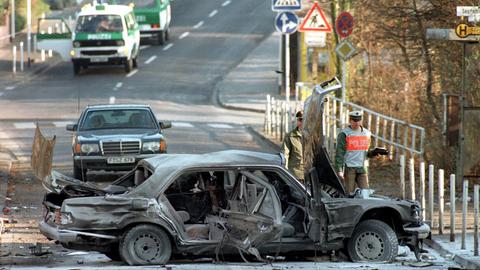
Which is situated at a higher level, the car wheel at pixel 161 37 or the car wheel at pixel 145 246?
the car wheel at pixel 161 37

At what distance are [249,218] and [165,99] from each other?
26436 mm

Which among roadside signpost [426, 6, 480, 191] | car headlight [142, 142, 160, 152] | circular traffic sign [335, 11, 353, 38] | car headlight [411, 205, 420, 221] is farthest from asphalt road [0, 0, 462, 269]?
roadside signpost [426, 6, 480, 191]

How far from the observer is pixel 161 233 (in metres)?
13.6

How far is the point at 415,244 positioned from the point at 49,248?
4.77 metres

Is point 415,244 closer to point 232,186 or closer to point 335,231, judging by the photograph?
point 335,231

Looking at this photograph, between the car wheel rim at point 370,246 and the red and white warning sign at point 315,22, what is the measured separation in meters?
15.2

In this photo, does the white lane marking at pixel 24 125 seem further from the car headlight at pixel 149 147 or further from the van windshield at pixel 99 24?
the van windshield at pixel 99 24

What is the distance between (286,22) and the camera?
3008 centimetres

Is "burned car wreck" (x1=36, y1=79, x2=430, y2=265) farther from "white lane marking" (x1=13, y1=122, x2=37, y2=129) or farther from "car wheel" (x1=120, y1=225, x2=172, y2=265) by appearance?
"white lane marking" (x1=13, y1=122, x2=37, y2=129)

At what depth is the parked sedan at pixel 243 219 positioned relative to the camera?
1358 cm

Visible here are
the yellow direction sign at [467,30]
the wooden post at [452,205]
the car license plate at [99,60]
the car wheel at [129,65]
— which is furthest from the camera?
A: the car wheel at [129,65]

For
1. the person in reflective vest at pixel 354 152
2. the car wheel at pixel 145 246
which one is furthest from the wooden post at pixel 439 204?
the car wheel at pixel 145 246

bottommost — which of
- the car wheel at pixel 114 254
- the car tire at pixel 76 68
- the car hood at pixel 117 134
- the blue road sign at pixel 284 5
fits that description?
the car wheel at pixel 114 254

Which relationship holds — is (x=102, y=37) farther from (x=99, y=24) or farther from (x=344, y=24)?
(x=344, y=24)
